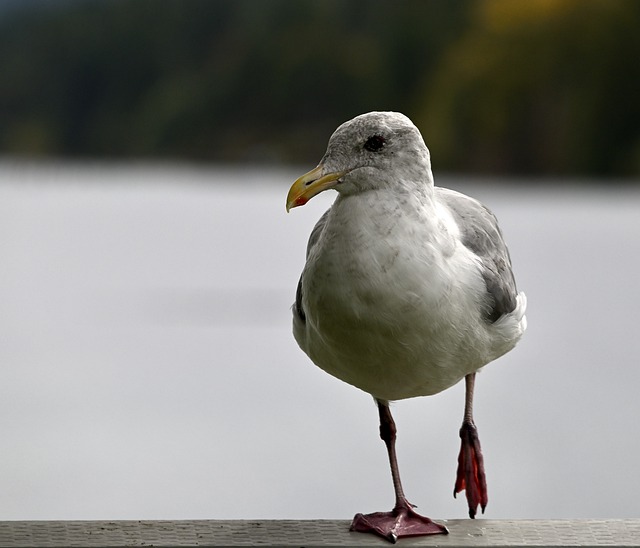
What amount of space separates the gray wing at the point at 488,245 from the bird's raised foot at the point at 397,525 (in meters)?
0.74

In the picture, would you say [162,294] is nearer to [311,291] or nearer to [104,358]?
[104,358]

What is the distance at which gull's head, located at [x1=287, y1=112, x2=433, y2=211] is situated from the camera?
368cm

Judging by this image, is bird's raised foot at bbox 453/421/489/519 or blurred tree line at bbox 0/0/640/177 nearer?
bird's raised foot at bbox 453/421/489/519

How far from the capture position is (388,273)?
365 centimetres

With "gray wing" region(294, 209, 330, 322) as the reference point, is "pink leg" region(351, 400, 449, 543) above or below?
below

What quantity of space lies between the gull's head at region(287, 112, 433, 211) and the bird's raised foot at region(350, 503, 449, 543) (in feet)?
3.94

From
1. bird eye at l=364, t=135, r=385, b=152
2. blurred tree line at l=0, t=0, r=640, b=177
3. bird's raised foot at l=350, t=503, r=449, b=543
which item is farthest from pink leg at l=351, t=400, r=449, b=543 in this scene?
blurred tree line at l=0, t=0, r=640, b=177

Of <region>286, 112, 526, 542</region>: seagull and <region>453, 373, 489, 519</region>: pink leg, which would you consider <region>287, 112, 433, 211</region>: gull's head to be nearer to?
<region>286, 112, 526, 542</region>: seagull

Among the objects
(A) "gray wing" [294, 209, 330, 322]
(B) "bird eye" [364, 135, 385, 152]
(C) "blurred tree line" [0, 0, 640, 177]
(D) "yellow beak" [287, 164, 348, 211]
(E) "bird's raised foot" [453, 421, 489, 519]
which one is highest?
(B) "bird eye" [364, 135, 385, 152]

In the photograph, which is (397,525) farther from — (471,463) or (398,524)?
(471,463)

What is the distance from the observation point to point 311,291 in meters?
3.83

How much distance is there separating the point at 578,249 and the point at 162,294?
8.79 metres

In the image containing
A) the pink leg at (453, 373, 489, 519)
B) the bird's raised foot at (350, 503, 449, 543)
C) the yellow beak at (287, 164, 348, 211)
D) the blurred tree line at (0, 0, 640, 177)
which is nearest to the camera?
the yellow beak at (287, 164, 348, 211)

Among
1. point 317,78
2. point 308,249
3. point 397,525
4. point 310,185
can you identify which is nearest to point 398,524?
point 397,525
